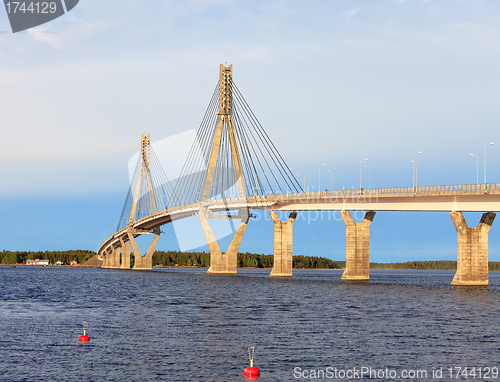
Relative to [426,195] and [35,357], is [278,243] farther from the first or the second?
[35,357]

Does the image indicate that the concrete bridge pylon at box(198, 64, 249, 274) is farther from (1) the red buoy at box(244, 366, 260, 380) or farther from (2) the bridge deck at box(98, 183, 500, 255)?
(1) the red buoy at box(244, 366, 260, 380)

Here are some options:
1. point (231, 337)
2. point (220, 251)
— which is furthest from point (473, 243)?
point (231, 337)

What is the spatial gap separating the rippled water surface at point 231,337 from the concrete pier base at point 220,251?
48.2m

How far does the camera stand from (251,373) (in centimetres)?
2367

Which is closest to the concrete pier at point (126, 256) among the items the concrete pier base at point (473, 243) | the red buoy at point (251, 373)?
the concrete pier base at point (473, 243)

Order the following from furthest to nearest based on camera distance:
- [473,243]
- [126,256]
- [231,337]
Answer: [126,256] < [473,243] < [231,337]

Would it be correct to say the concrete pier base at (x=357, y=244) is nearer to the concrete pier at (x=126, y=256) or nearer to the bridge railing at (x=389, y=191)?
the bridge railing at (x=389, y=191)

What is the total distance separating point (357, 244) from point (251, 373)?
70.4 m

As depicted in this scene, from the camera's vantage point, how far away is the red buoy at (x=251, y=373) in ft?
77.5

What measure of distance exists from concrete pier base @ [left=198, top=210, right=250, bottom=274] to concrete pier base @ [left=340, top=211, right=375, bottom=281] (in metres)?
20.2

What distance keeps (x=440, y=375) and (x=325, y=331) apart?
12.1 metres

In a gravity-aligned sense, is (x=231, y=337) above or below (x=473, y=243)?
below

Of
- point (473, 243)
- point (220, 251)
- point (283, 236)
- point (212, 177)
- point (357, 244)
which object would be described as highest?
point (212, 177)

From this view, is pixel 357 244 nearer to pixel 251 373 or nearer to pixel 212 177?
pixel 212 177
